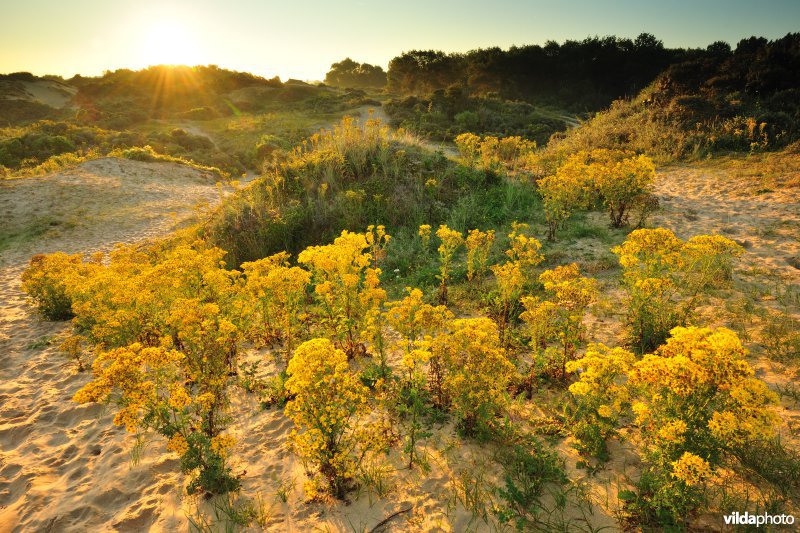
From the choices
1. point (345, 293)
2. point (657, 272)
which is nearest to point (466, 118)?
point (657, 272)

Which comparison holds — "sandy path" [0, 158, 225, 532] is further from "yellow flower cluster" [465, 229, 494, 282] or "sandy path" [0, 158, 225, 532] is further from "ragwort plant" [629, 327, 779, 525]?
"yellow flower cluster" [465, 229, 494, 282]

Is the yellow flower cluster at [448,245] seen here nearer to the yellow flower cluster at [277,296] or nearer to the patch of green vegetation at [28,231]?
the yellow flower cluster at [277,296]

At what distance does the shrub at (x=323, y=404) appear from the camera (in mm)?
3352

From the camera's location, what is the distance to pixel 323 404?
3393 millimetres

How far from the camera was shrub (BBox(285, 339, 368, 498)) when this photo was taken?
11.0 ft

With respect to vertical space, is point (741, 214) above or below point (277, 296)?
above

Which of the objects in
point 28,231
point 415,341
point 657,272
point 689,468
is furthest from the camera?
point 28,231

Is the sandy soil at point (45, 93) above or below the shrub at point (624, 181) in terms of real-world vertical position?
above

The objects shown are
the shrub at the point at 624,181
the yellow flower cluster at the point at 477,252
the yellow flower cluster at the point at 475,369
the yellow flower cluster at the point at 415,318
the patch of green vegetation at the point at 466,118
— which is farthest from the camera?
the patch of green vegetation at the point at 466,118

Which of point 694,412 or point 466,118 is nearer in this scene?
point 694,412

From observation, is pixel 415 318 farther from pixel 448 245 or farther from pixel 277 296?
pixel 448 245

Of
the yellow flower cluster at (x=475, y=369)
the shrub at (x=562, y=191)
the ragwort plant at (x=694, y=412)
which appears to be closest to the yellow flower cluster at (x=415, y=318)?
the yellow flower cluster at (x=475, y=369)

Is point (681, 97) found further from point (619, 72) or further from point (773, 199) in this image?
point (619, 72)

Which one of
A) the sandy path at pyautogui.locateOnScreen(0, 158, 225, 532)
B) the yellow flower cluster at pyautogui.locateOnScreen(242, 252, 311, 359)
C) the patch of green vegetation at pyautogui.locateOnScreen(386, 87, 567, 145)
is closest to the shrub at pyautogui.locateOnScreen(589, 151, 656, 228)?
the yellow flower cluster at pyautogui.locateOnScreen(242, 252, 311, 359)
